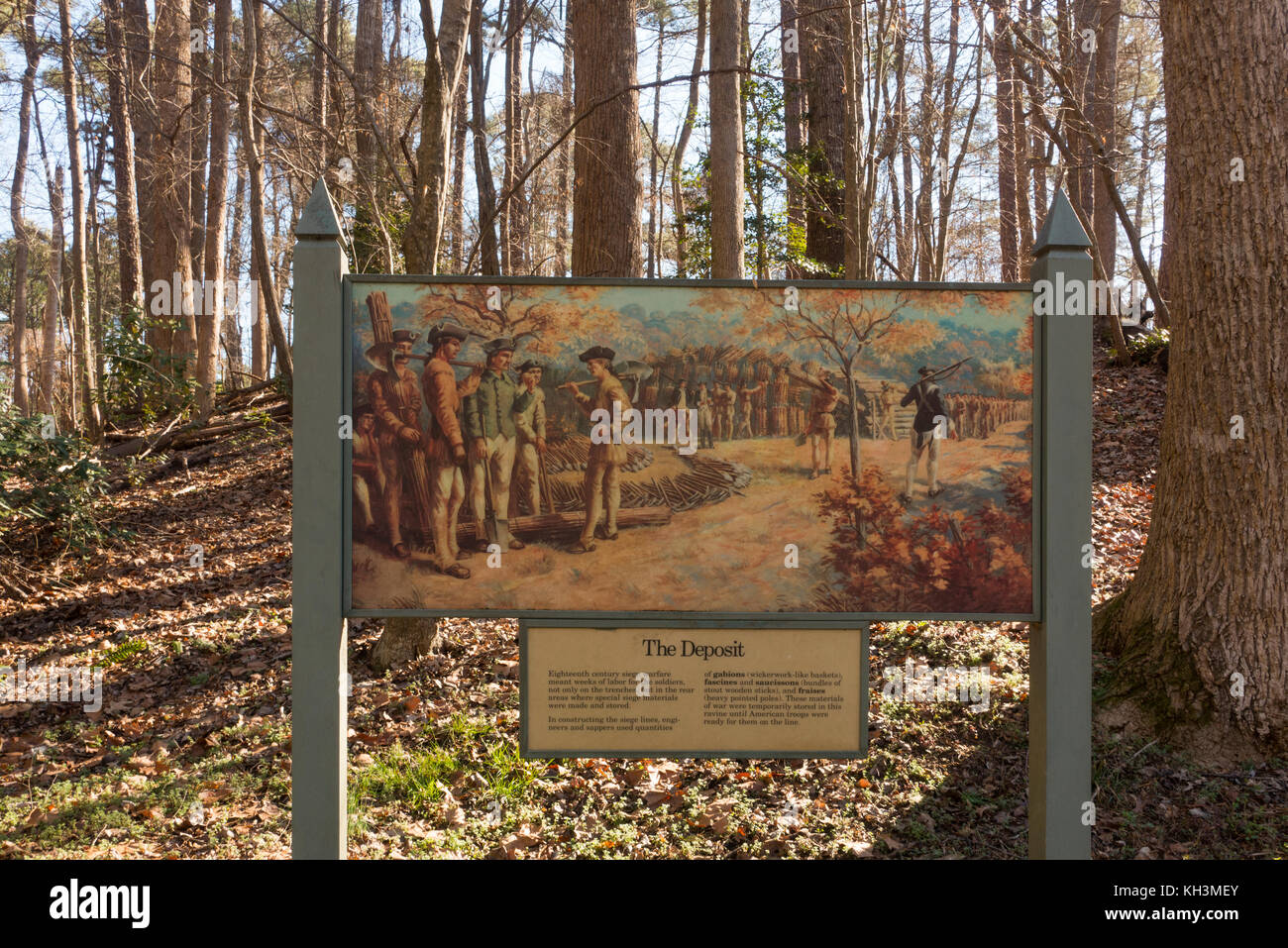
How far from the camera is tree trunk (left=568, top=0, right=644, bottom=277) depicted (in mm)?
7191

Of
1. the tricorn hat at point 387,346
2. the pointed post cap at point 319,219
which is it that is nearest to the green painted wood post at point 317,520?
the pointed post cap at point 319,219

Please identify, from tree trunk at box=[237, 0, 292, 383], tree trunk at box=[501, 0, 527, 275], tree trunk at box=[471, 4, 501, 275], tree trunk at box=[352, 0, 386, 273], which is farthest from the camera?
tree trunk at box=[501, 0, 527, 275]

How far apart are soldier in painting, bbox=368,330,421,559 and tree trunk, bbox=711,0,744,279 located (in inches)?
266

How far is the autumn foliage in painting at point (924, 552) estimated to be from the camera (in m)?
3.50

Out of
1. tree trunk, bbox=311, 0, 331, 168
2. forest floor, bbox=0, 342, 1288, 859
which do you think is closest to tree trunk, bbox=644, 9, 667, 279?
tree trunk, bbox=311, 0, 331, 168

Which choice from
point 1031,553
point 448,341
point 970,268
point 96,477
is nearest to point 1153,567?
point 1031,553

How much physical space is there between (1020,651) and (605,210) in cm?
474

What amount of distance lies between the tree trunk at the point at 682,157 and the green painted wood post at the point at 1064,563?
3766 mm

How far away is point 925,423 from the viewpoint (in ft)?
11.5

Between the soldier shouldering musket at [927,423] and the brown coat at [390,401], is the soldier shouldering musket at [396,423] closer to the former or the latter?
the brown coat at [390,401]

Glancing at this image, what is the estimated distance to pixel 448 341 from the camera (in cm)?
350

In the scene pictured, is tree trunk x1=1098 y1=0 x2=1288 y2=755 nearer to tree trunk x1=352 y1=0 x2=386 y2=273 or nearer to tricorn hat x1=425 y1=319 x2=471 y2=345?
tricorn hat x1=425 y1=319 x2=471 y2=345

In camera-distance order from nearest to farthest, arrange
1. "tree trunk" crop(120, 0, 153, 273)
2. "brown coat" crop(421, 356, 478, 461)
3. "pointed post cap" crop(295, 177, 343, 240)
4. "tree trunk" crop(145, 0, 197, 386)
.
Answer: "pointed post cap" crop(295, 177, 343, 240) < "brown coat" crop(421, 356, 478, 461) < "tree trunk" crop(145, 0, 197, 386) < "tree trunk" crop(120, 0, 153, 273)

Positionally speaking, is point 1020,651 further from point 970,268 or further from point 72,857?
point 970,268
